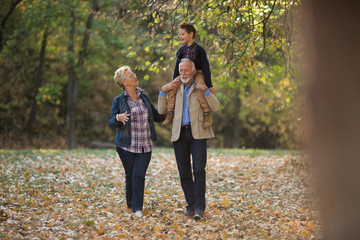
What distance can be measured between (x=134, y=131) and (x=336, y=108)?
3202 millimetres

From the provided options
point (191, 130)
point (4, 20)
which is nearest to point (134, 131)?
point (191, 130)

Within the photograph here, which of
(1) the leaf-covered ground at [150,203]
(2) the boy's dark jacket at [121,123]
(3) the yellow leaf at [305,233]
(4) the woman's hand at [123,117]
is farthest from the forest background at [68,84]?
(3) the yellow leaf at [305,233]

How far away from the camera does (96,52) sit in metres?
19.6

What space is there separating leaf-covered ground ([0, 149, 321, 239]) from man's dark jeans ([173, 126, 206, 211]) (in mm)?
291

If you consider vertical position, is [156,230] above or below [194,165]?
below

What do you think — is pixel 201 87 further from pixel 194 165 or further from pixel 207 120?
pixel 194 165

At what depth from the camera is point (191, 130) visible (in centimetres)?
531

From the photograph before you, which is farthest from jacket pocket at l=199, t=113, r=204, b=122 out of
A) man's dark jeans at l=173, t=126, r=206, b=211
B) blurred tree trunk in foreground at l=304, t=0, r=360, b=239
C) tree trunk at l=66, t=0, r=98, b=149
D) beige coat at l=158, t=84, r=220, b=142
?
tree trunk at l=66, t=0, r=98, b=149

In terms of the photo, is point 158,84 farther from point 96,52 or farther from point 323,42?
point 323,42

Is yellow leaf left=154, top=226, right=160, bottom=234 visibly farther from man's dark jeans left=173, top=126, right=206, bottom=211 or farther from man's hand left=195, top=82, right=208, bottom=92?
man's hand left=195, top=82, right=208, bottom=92

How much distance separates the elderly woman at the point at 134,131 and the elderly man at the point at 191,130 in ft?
1.36

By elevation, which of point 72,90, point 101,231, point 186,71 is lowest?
point 101,231

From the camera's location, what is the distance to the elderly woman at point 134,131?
5.66 meters

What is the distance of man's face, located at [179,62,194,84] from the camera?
5.25 metres
